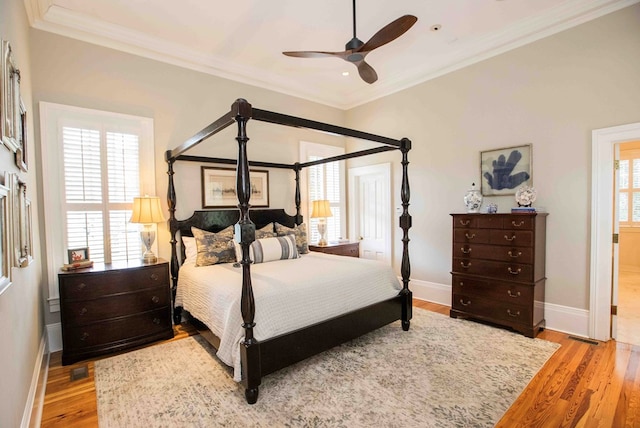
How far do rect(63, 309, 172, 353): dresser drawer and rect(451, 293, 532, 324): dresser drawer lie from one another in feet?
10.9

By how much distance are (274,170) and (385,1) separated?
262 centimetres

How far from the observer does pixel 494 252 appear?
3.46m

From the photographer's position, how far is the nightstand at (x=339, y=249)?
462 cm

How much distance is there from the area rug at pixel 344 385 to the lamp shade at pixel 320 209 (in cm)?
209

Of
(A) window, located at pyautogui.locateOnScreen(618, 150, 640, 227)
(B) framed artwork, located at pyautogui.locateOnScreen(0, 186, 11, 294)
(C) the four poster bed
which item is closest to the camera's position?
(B) framed artwork, located at pyautogui.locateOnScreen(0, 186, 11, 294)

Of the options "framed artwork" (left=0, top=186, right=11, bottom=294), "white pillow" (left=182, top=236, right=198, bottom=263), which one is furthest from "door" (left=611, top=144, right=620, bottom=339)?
"framed artwork" (left=0, top=186, right=11, bottom=294)

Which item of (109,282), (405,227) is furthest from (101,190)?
(405,227)

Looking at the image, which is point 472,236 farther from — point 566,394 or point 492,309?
point 566,394

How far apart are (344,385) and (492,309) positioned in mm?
2074

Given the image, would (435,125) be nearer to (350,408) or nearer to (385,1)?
(385,1)

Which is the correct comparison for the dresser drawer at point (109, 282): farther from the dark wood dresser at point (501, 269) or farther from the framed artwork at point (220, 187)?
the dark wood dresser at point (501, 269)

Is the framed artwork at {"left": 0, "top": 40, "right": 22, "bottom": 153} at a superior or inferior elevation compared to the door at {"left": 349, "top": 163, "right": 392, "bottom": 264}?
superior

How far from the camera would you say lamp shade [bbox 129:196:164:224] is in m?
3.23

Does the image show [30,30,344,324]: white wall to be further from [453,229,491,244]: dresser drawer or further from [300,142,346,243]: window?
[453,229,491,244]: dresser drawer
